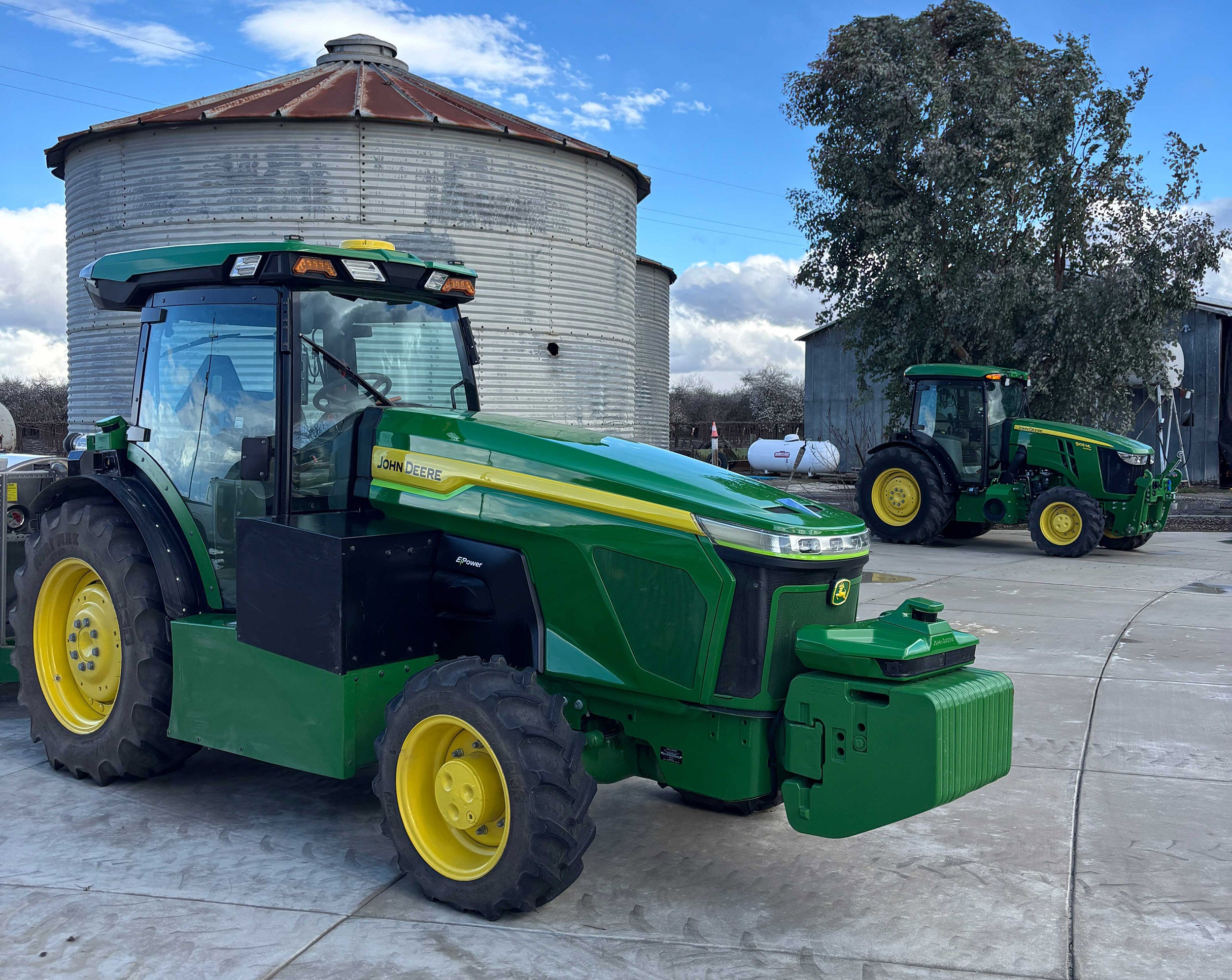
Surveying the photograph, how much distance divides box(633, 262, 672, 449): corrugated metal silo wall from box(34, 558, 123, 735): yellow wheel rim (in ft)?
68.2

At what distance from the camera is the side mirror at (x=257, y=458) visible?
4250 mm

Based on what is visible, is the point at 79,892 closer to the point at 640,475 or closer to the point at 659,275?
the point at 640,475

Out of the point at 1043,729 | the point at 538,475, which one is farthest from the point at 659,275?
the point at 538,475

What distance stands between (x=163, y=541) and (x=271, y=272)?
1225mm

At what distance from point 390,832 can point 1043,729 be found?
3.80 m

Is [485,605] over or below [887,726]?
over

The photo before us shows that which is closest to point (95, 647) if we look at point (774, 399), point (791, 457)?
point (791, 457)

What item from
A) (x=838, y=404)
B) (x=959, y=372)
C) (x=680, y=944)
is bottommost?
(x=680, y=944)

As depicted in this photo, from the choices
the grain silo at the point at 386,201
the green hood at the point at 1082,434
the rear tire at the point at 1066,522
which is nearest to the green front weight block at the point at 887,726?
the rear tire at the point at 1066,522

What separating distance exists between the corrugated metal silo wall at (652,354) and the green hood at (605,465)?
2142 cm

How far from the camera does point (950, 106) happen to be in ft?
67.5

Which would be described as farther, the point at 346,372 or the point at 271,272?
the point at 346,372

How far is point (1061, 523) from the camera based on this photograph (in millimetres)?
14000

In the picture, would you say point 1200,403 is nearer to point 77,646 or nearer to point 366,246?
point 366,246
